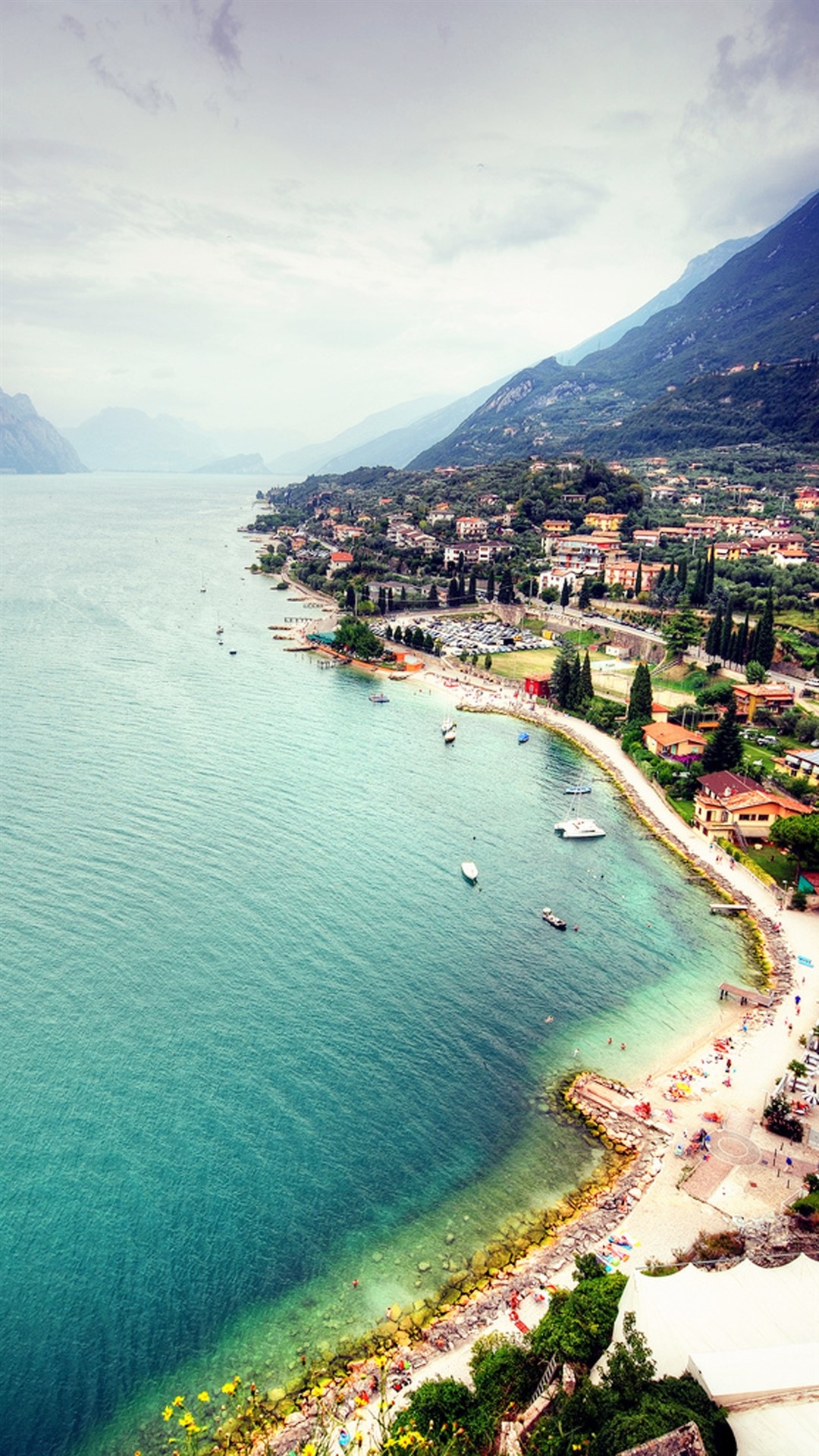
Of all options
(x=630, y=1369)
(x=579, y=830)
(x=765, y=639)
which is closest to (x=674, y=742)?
(x=579, y=830)

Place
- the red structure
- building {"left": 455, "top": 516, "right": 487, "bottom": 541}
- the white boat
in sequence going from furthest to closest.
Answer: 1. building {"left": 455, "top": 516, "right": 487, "bottom": 541}
2. the red structure
3. the white boat

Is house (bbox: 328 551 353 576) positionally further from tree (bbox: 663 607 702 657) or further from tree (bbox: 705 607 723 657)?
tree (bbox: 705 607 723 657)

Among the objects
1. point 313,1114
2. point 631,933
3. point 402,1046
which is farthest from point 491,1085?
point 631,933

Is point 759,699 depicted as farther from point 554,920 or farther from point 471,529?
point 471,529

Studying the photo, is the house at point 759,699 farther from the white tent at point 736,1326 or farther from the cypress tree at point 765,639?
the white tent at point 736,1326

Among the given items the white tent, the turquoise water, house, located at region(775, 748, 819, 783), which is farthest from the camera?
house, located at region(775, 748, 819, 783)

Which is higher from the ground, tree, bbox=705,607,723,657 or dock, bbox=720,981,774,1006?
tree, bbox=705,607,723,657

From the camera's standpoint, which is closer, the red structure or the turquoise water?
the turquoise water

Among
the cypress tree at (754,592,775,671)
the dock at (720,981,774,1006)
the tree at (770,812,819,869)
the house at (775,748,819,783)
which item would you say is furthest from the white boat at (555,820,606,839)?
the cypress tree at (754,592,775,671)

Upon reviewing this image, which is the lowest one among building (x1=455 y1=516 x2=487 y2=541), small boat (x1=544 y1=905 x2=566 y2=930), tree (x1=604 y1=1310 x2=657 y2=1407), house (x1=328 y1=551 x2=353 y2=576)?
small boat (x1=544 y1=905 x2=566 y2=930)
